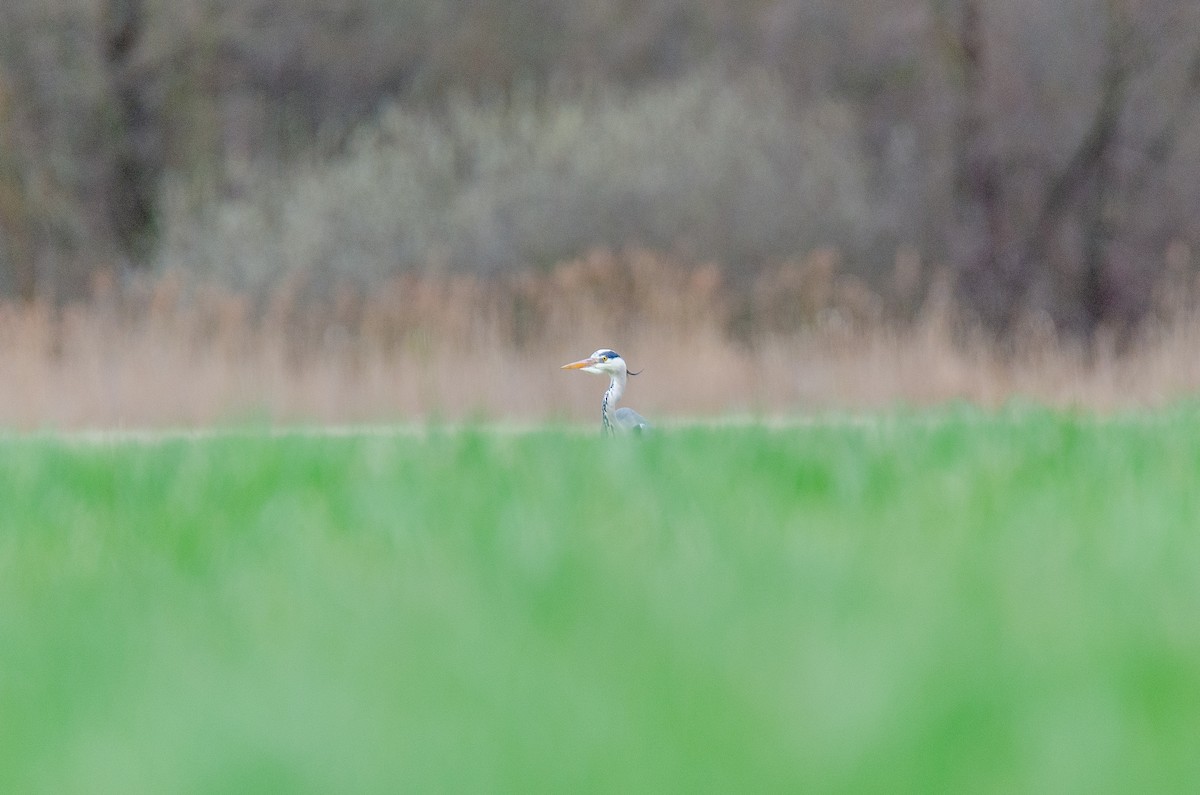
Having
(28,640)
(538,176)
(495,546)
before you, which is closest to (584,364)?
(495,546)

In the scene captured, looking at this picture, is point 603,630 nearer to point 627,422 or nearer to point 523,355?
point 627,422

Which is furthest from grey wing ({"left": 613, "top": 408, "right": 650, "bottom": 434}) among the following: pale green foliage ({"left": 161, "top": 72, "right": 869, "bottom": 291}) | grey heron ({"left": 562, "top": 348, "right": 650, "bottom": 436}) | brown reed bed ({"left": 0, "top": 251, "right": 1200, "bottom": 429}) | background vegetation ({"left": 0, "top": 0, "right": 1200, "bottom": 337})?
background vegetation ({"left": 0, "top": 0, "right": 1200, "bottom": 337})

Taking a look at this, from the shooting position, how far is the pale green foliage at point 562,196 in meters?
16.5

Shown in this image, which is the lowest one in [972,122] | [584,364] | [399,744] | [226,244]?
[399,744]

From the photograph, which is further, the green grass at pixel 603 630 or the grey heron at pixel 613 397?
A: the grey heron at pixel 613 397

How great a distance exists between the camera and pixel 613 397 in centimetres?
708

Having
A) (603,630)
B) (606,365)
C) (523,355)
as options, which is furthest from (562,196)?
(603,630)

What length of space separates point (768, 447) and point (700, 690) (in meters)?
2.78

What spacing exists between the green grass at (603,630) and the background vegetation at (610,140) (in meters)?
12.6

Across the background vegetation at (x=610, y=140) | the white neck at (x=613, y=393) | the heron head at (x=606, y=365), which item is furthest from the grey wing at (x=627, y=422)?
the background vegetation at (x=610, y=140)

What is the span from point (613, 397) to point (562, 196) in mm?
9741

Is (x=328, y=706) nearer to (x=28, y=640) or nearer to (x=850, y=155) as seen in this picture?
(x=28, y=640)

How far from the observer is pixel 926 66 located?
21.2 meters

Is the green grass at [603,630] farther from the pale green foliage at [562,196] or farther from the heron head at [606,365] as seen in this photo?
the pale green foliage at [562,196]
